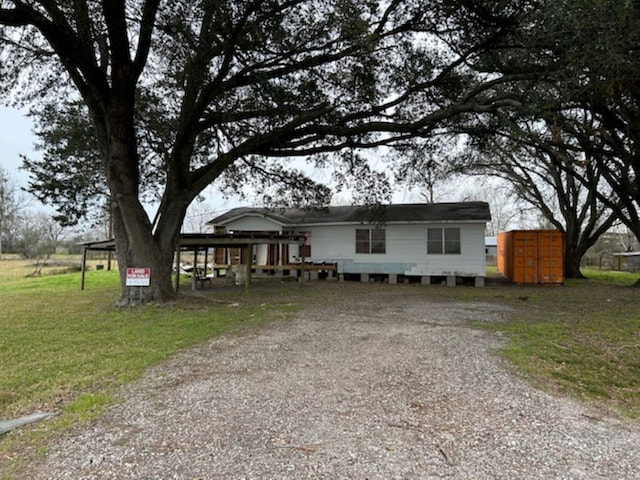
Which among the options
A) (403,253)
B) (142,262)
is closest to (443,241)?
(403,253)

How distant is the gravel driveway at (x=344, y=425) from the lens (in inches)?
99.8

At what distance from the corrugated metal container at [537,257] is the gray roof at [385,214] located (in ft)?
6.92

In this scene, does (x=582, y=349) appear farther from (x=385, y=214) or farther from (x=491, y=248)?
(x=491, y=248)

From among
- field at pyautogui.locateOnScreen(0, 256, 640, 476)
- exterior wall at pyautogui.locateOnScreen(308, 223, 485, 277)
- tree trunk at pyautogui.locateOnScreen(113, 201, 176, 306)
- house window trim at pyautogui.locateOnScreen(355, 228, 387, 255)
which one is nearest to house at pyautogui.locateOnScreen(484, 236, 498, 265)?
exterior wall at pyautogui.locateOnScreen(308, 223, 485, 277)

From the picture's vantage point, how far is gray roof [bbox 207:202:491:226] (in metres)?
15.1

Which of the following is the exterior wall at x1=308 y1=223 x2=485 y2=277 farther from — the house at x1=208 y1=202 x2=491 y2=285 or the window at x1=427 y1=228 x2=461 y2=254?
the window at x1=427 y1=228 x2=461 y2=254

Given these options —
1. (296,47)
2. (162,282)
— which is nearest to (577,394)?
(296,47)

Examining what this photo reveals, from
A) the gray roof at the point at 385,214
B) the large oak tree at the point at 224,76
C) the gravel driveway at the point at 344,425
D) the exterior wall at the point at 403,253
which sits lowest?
the gravel driveway at the point at 344,425

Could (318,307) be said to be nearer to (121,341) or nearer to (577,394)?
(121,341)

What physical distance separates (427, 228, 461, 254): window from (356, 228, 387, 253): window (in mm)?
1866

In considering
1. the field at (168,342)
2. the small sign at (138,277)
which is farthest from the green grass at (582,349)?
the small sign at (138,277)

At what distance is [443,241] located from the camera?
15.8 metres

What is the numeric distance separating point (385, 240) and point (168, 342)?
1187 cm

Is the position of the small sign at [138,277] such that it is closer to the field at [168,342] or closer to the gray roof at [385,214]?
the field at [168,342]
